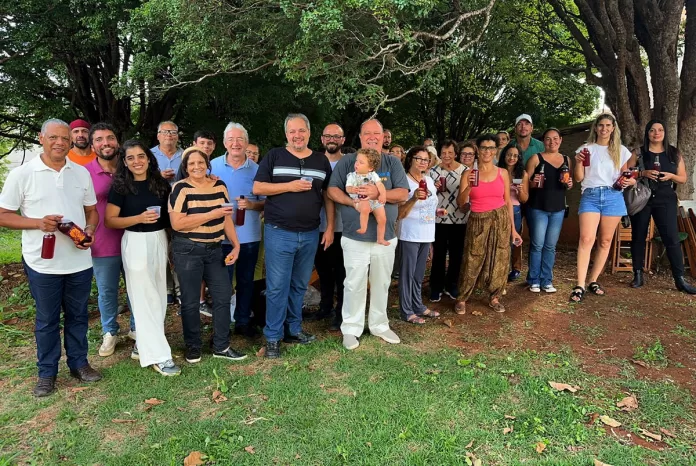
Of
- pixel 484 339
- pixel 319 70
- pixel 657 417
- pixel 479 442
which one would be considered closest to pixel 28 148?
pixel 319 70

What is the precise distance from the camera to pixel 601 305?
5.58m

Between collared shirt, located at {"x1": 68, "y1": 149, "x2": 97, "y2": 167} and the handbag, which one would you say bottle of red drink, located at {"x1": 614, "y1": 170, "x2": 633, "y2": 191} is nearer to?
the handbag

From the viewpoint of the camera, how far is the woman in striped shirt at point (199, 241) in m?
3.83

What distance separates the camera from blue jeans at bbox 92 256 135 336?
427 centimetres

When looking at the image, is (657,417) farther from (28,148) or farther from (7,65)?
(28,148)

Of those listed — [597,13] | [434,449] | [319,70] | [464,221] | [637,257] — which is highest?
[597,13]

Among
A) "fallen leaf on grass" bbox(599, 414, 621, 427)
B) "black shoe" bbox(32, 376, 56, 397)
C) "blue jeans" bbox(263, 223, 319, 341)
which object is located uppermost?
"blue jeans" bbox(263, 223, 319, 341)

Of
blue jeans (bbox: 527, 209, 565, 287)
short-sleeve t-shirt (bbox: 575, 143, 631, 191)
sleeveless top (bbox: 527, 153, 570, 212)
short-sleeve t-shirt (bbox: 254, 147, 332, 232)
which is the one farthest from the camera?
blue jeans (bbox: 527, 209, 565, 287)

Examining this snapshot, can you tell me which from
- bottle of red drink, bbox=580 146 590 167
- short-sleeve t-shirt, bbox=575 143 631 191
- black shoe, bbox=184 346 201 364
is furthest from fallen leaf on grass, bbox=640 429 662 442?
black shoe, bbox=184 346 201 364

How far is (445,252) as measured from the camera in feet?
19.1

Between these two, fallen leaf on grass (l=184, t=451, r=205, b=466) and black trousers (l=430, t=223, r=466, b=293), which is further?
black trousers (l=430, t=223, r=466, b=293)

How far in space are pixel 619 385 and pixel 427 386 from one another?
5.20ft

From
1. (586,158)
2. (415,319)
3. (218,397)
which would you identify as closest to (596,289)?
(586,158)

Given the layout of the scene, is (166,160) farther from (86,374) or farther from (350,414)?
(350,414)
